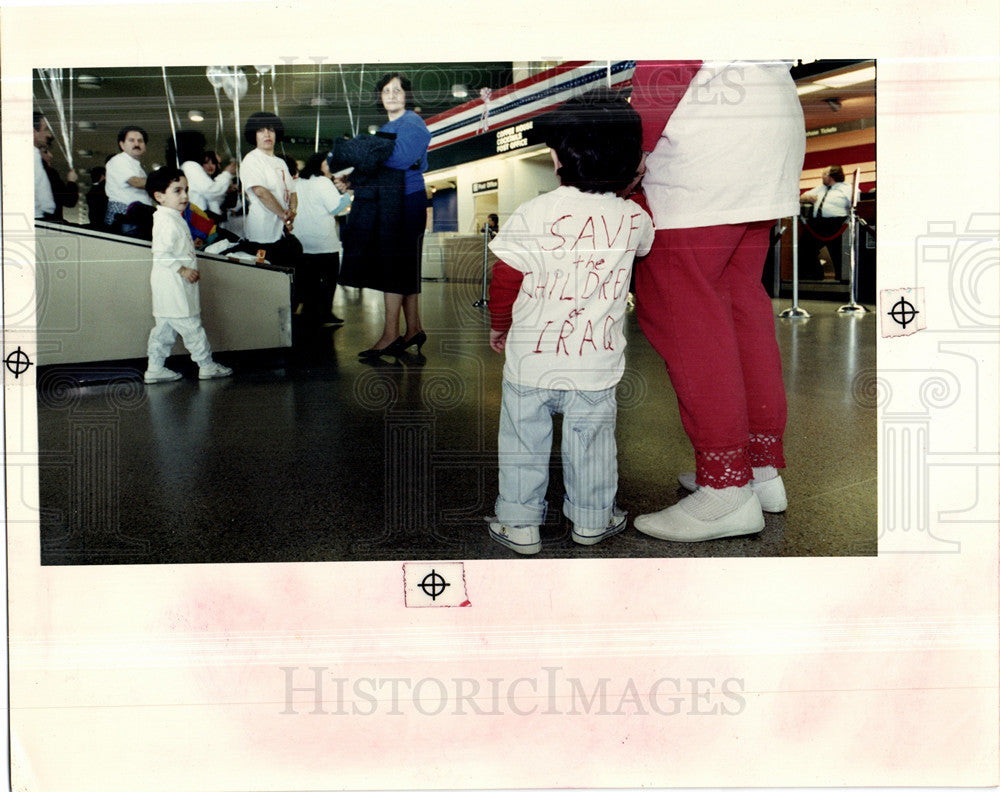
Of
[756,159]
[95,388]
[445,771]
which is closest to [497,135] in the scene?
[756,159]

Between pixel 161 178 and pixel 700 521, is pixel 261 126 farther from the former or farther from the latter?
pixel 700 521

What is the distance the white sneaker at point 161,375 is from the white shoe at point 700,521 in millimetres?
814

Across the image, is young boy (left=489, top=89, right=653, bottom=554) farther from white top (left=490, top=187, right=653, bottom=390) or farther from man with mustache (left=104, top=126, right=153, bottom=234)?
man with mustache (left=104, top=126, right=153, bottom=234)

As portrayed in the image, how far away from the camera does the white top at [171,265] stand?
3.93ft

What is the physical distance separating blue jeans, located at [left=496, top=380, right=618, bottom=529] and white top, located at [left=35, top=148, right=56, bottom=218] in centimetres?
77

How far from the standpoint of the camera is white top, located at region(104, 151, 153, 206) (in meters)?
1.15

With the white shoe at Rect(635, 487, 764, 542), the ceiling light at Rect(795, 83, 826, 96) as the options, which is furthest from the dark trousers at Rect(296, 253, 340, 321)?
the ceiling light at Rect(795, 83, 826, 96)

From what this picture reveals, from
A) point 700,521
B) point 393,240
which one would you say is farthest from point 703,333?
point 393,240

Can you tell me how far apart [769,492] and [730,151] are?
2.06ft

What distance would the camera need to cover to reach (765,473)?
1433 millimetres

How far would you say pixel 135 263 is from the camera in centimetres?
119

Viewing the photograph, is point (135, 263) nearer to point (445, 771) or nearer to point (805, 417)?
point (445, 771)

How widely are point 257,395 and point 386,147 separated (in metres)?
0.52

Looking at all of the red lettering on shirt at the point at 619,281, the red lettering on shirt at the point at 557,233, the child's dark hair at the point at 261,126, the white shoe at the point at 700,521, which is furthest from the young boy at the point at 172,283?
the white shoe at the point at 700,521
